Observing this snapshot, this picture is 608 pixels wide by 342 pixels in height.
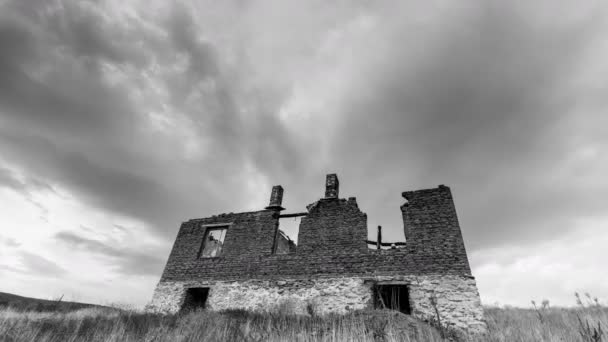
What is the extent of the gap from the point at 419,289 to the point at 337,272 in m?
2.86

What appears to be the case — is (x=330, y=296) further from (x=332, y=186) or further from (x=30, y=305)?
(x=30, y=305)

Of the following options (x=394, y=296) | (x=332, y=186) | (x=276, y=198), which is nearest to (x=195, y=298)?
(x=276, y=198)

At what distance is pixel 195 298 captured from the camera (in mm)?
13102

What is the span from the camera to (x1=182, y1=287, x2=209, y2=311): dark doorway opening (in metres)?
12.6

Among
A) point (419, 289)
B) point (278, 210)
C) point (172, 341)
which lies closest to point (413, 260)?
point (419, 289)

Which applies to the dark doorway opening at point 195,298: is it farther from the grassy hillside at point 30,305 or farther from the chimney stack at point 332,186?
the grassy hillside at point 30,305

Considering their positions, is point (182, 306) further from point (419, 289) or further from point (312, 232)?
point (419, 289)

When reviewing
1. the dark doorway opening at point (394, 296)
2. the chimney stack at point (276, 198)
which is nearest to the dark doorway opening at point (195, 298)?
the chimney stack at point (276, 198)

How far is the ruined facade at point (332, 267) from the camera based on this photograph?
30.7ft

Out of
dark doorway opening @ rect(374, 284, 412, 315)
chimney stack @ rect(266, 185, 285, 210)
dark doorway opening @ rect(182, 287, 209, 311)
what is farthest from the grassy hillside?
dark doorway opening @ rect(374, 284, 412, 315)

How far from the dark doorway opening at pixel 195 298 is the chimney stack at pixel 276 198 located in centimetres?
472

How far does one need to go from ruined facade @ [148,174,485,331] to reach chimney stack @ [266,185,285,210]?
0.05 m

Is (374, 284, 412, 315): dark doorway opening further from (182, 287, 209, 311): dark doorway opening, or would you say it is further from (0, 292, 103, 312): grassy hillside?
(0, 292, 103, 312): grassy hillside

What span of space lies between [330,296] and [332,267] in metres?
1.05
